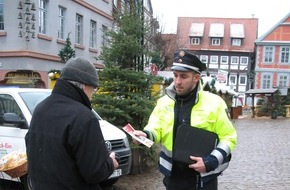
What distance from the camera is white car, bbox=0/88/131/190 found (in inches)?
232

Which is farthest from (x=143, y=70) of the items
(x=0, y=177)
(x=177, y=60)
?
(x=177, y=60)

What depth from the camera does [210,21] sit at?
6306cm

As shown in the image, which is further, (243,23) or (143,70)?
(243,23)

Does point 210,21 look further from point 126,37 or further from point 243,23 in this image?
point 126,37

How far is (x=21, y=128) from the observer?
19.4 ft

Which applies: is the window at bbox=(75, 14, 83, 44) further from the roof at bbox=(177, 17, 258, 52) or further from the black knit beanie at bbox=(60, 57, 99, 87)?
the roof at bbox=(177, 17, 258, 52)

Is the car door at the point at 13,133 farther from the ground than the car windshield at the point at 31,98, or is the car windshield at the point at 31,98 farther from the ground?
the car windshield at the point at 31,98

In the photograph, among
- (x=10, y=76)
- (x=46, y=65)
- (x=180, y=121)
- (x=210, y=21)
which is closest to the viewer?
(x=180, y=121)

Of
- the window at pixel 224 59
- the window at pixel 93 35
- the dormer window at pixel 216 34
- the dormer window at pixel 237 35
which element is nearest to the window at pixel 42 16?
the window at pixel 93 35

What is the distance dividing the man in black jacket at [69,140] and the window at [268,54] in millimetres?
53264

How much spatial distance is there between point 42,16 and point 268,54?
139 ft

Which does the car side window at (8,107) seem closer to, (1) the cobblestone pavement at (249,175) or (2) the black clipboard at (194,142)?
(1) the cobblestone pavement at (249,175)

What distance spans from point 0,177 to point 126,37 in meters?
3.57

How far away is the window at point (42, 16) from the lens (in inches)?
623
